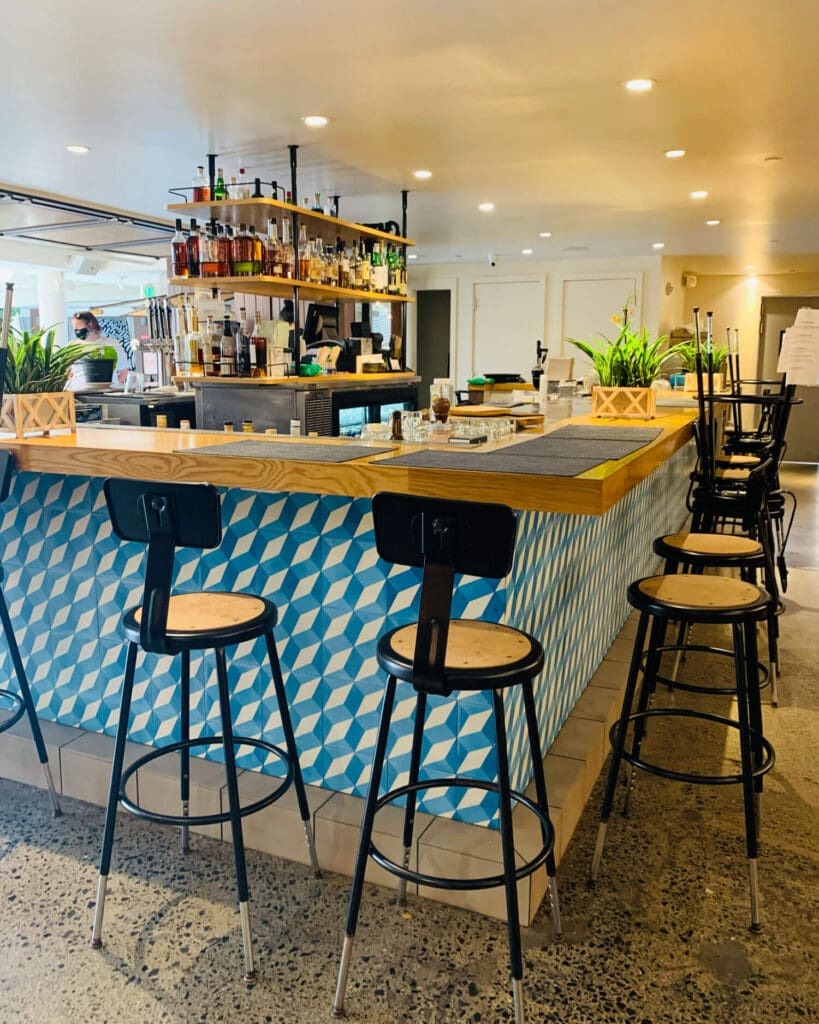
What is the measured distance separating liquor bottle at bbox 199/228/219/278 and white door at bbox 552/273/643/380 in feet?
19.9

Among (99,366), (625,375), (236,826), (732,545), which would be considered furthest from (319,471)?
(99,366)

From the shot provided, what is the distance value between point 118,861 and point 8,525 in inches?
46.3

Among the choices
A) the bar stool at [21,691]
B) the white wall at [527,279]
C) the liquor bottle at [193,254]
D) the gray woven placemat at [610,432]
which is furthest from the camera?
the white wall at [527,279]

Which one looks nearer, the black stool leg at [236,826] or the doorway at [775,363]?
the black stool leg at [236,826]

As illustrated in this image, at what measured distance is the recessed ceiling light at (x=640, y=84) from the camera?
3.49m

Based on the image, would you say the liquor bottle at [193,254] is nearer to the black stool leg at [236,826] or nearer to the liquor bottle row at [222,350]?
the liquor bottle row at [222,350]

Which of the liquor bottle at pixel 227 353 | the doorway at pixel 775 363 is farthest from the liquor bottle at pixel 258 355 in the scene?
the doorway at pixel 775 363

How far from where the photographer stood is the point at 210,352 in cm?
477

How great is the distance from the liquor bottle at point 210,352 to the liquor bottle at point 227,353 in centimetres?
3

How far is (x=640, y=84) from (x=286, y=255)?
2138 millimetres

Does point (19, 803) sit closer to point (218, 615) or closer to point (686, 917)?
point (218, 615)

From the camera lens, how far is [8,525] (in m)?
2.73

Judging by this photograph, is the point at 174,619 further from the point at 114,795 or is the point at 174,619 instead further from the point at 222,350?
the point at 222,350

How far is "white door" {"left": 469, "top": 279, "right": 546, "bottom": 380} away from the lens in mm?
10430
